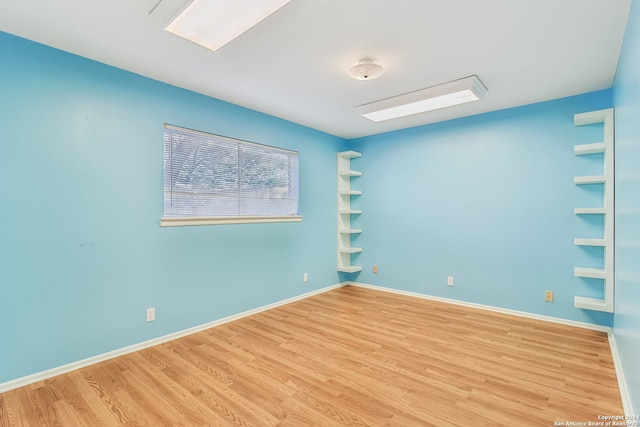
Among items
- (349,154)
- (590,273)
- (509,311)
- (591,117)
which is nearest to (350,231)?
(349,154)

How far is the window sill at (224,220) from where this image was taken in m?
2.83

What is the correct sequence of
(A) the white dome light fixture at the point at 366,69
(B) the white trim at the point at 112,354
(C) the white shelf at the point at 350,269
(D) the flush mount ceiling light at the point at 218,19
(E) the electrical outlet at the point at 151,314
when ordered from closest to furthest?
1. (D) the flush mount ceiling light at the point at 218,19
2. (B) the white trim at the point at 112,354
3. (A) the white dome light fixture at the point at 366,69
4. (E) the electrical outlet at the point at 151,314
5. (C) the white shelf at the point at 350,269

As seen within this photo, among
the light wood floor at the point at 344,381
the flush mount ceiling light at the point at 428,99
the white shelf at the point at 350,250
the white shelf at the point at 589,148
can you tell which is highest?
the flush mount ceiling light at the point at 428,99

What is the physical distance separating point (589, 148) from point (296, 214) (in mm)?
3324

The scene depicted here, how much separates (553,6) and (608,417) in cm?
247

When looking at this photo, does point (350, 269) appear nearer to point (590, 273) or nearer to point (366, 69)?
point (590, 273)

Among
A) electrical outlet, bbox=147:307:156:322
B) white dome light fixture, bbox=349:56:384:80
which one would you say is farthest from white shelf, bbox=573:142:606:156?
electrical outlet, bbox=147:307:156:322

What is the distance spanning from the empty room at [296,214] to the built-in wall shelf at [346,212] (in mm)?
809

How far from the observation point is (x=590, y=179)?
9.46 feet

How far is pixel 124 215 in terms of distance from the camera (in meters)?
2.55

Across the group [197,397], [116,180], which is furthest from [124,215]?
[197,397]

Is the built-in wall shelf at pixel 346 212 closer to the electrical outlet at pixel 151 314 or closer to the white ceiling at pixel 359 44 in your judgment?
the white ceiling at pixel 359 44

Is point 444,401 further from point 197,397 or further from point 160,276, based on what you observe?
point 160,276

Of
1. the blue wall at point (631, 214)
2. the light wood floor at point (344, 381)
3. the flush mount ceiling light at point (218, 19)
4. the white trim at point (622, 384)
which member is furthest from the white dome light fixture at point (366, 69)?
the white trim at point (622, 384)
